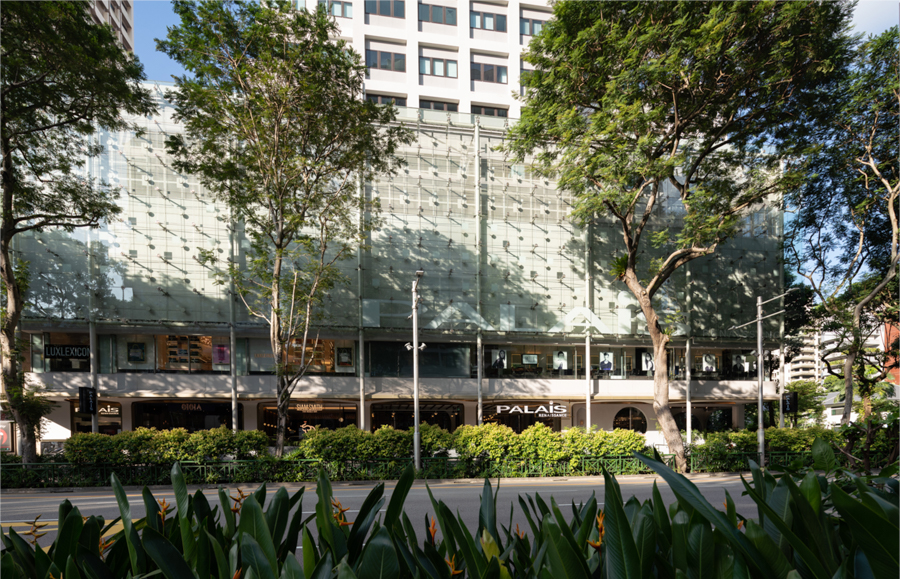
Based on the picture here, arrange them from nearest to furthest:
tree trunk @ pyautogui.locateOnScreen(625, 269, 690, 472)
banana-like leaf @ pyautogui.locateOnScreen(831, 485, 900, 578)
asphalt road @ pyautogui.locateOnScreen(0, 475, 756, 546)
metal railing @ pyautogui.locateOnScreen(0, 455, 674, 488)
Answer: banana-like leaf @ pyautogui.locateOnScreen(831, 485, 900, 578) → asphalt road @ pyautogui.locateOnScreen(0, 475, 756, 546) → metal railing @ pyautogui.locateOnScreen(0, 455, 674, 488) → tree trunk @ pyautogui.locateOnScreen(625, 269, 690, 472)

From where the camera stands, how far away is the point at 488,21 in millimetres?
32031

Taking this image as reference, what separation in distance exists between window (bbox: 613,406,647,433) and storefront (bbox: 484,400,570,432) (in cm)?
324

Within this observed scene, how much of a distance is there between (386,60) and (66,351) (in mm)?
21857

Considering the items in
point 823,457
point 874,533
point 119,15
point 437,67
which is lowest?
point 823,457

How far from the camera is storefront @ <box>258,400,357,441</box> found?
27234 mm

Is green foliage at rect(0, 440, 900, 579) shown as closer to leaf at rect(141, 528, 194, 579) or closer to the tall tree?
leaf at rect(141, 528, 194, 579)

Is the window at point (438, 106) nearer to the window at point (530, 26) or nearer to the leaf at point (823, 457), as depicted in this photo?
the window at point (530, 26)

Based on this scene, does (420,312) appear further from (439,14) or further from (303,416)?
(439,14)

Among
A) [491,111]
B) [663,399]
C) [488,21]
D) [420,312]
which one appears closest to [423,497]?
[663,399]

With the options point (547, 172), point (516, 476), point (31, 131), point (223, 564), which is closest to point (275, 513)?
point (223, 564)

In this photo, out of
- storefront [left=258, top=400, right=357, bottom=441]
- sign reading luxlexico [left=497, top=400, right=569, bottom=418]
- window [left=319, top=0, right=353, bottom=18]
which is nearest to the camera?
storefront [left=258, top=400, right=357, bottom=441]

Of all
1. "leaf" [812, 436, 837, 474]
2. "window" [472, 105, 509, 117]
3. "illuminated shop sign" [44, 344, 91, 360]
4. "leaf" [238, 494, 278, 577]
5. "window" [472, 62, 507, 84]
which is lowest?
"illuminated shop sign" [44, 344, 91, 360]

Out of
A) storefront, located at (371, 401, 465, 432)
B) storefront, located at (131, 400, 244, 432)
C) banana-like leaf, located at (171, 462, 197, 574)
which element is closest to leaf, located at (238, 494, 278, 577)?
banana-like leaf, located at (171, 462, 197, 574)

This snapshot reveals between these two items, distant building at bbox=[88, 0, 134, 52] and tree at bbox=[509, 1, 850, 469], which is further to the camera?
distant building at bbox=[88, 0, 134, 52]
